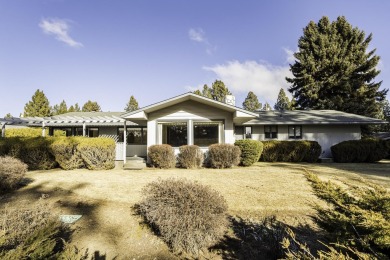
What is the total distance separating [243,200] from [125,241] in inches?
139

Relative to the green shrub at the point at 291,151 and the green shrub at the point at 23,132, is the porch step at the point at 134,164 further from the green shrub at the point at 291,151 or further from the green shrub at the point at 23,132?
the green shrub at the point at 23,132

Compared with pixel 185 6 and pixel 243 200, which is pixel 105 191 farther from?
pixel 185 6

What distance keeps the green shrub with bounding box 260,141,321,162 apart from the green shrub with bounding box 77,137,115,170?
10557mm

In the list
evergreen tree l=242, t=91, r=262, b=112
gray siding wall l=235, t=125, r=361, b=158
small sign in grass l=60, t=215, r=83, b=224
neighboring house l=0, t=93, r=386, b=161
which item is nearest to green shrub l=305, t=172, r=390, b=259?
small sign in grass l=60, t=215, r=83, b=224

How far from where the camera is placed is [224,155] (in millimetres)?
12742

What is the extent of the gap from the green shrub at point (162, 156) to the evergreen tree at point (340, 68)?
2366cm

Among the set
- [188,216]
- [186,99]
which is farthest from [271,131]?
[188,216]

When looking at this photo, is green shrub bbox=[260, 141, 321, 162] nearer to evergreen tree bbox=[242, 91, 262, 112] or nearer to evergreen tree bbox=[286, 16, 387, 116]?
evergreen tree bbox=[286, 16, 387, 116]

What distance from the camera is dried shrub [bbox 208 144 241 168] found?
41.9 ft

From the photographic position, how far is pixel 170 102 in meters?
13.6

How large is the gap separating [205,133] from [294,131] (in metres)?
8.65

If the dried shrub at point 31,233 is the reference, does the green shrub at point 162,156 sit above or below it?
above

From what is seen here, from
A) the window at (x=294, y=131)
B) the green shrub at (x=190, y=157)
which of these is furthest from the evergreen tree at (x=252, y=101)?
the green shrub at (x=190, y=157)

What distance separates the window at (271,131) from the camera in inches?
744
